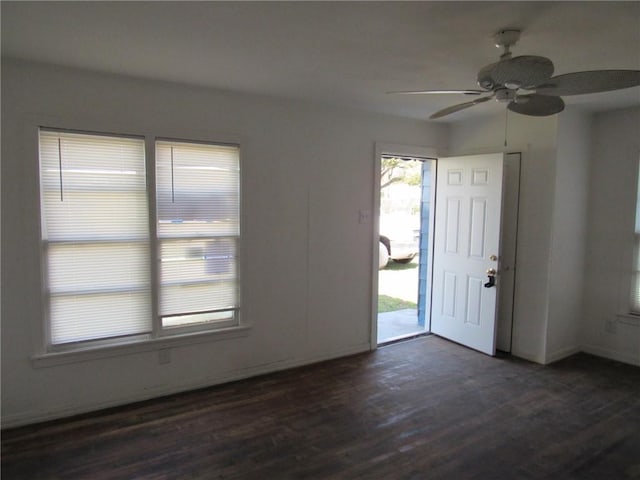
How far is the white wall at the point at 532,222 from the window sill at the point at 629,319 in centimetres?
80

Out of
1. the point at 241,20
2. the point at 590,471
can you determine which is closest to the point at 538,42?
the point at 241,20

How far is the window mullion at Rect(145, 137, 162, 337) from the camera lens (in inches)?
117

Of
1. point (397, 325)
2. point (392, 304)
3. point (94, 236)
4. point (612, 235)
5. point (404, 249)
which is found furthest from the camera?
point (404, 249)

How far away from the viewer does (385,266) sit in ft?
30.3

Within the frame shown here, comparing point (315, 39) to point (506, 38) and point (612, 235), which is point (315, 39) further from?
point (612, 235)

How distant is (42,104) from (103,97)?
37 cm

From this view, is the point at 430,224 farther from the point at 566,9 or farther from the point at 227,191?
the point at 566,9

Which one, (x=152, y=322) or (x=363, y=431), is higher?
(x=152, y=322)

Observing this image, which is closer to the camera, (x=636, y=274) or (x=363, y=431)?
(x=363, y=431)

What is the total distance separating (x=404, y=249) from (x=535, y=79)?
8296 mm

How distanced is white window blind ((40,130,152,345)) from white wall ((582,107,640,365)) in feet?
13.9

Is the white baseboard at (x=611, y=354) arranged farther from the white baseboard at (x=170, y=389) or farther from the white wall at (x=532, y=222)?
the white baseboard at (x=170, y=389)

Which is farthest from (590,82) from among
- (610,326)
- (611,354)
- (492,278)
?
(611,354)

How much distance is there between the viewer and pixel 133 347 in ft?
9.85
